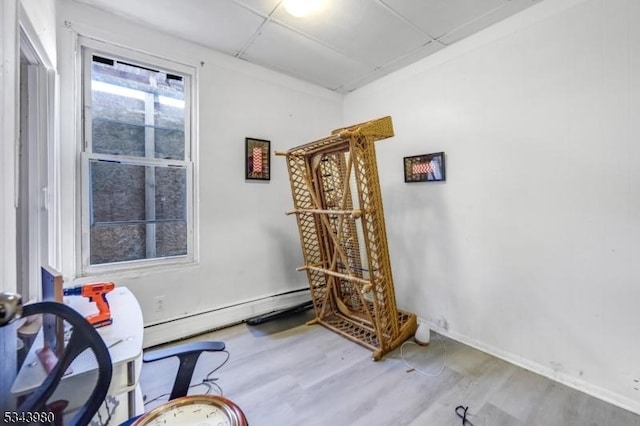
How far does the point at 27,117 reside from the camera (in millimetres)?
1621

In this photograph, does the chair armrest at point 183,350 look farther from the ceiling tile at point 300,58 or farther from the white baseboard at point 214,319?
the ceiling tile at point 300,58

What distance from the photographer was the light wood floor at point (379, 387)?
163cm

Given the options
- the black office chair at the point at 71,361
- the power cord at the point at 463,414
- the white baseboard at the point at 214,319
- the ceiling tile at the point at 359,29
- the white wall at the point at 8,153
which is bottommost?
the power cord at the point at 463,414

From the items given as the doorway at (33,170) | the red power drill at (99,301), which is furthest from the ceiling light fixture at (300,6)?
the red power drill at (99,301)

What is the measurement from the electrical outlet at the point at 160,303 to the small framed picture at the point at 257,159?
1.35m

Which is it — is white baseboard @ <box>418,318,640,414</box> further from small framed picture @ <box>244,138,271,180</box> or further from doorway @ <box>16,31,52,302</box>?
doorway @ <box>16,31,52,302</box>

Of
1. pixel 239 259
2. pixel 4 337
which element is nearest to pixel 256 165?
pixel 239 259

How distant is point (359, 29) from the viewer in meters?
2.31

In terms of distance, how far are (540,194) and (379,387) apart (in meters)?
1.78

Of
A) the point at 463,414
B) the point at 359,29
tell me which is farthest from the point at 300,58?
the point at 463,414

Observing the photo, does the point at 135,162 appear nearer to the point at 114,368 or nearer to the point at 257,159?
the point at 257,159

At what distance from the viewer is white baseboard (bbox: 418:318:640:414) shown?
5.58 feet

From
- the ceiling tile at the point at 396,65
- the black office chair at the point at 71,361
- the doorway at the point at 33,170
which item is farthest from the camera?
the ceiling tile at the point at 396,65

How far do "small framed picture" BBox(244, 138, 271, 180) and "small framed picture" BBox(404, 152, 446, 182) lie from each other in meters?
1.46
